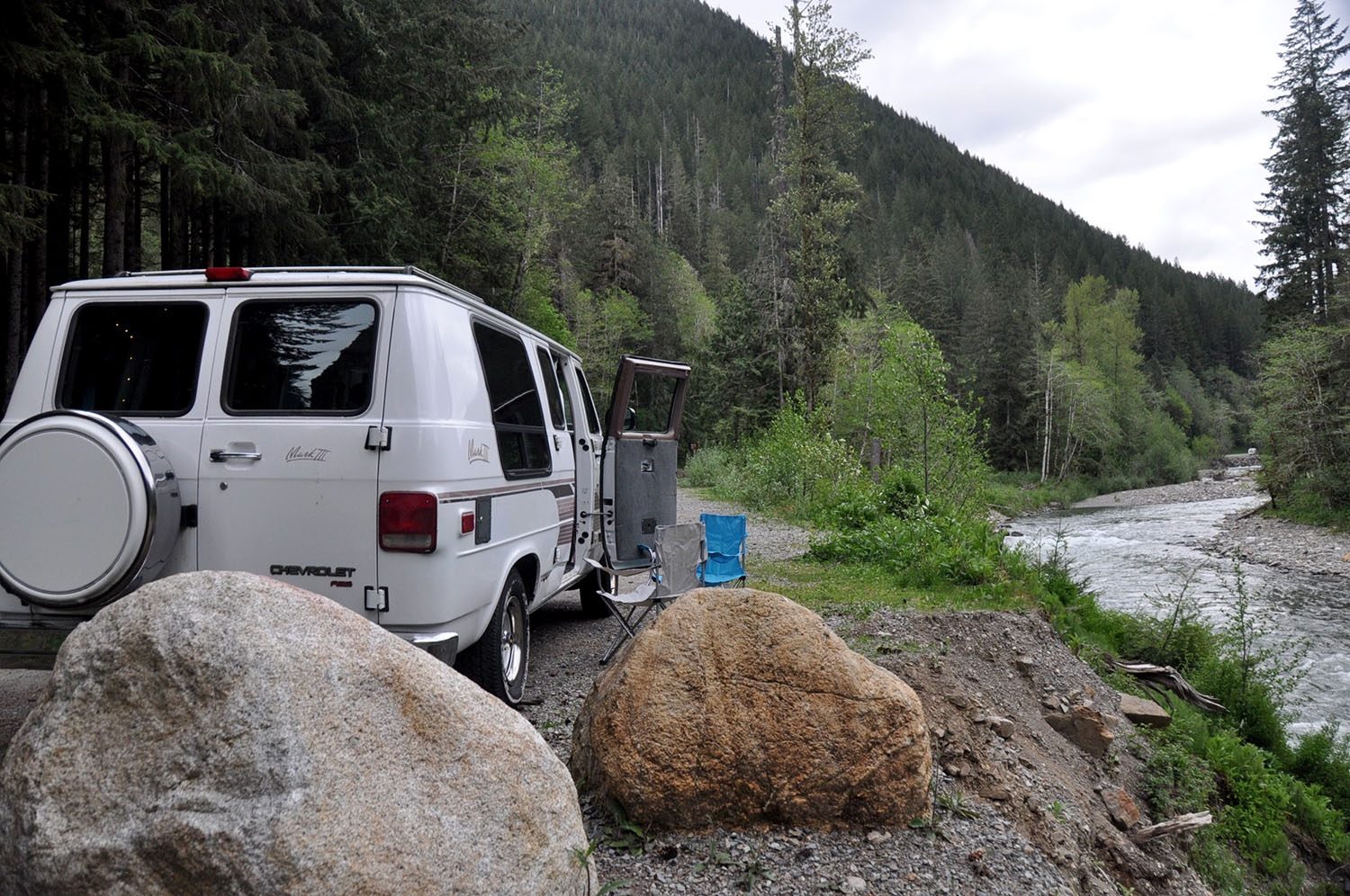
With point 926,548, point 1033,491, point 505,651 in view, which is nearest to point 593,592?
point 505,651

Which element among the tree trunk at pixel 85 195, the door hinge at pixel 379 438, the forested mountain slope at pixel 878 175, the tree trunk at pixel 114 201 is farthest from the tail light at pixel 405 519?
the forested mountain slope at pixel 878 175

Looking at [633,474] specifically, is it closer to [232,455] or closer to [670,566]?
[670,566]

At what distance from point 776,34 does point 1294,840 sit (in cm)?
2263

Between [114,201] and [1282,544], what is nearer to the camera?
[114,201]

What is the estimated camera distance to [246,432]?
12.2 feet

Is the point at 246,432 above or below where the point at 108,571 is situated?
above

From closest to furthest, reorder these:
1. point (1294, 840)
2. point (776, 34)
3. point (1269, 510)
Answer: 1. point (1294, 840)
2. point (776, 34)
3. point (1269, 510)

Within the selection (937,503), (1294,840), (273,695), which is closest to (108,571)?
(273,695)

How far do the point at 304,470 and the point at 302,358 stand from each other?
57 centimetres

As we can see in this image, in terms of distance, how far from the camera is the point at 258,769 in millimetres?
2115

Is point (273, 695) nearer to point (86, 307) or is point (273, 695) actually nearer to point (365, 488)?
point (365, 488)

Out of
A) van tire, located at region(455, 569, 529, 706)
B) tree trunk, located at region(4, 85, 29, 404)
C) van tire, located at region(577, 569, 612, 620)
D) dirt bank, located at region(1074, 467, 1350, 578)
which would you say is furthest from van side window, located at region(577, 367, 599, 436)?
dirt bank, located at region(1074, 467, 1350, 578)

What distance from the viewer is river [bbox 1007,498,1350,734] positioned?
32.4 feet

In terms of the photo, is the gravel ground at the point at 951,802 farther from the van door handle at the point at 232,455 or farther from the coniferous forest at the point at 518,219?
the coniferous forest at the point at 518,219
